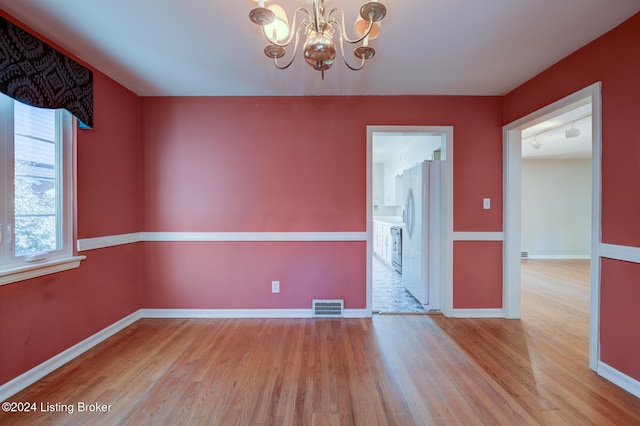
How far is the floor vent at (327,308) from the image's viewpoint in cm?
302

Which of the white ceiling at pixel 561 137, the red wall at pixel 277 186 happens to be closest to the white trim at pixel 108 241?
the red wall at pixel 277 186

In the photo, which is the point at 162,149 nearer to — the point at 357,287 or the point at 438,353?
the point at 357,287

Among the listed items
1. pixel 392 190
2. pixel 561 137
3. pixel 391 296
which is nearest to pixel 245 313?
pixel 391 296

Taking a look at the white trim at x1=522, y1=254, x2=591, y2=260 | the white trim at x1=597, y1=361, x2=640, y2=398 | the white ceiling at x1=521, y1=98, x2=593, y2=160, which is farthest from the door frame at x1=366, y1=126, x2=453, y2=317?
the white trim at x1=522, y1=254, x2=591, y2=260

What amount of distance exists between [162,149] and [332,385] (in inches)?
115

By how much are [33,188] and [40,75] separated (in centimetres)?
80

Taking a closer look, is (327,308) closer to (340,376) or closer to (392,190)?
(340,376)

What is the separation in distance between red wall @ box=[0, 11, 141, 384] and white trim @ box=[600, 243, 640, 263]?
13.6ft

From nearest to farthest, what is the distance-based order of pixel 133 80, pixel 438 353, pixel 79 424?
1. pixel 79 424
2. pixel 438 353
3. pixel 133 80

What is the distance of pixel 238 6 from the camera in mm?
1714

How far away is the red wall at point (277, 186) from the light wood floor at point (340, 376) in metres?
0.43

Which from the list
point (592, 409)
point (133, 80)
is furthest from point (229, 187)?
point (592, 409)

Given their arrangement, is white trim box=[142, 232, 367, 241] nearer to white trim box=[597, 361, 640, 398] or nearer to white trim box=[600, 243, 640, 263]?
white trim box=[600, 243, 640, 263]

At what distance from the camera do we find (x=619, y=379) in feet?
6.15
